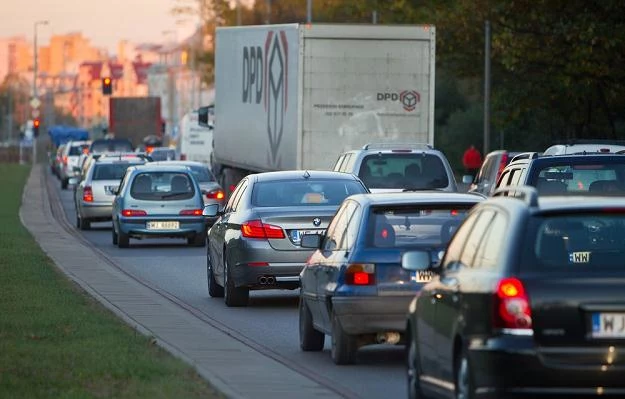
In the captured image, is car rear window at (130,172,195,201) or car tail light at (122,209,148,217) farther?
car rear window at (130,172,195,201)

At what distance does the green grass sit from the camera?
11953mm

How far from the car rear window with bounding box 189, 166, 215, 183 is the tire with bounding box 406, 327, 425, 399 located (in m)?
28.1

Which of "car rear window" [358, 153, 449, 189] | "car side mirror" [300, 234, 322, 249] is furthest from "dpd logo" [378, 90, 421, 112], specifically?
"car side mirror" [300, 234, 322, 249]

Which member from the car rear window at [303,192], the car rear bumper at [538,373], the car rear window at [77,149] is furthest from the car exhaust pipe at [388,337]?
the car rear window at [77,149]

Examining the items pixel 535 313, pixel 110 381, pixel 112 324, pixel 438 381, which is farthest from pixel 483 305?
pixel 112 324

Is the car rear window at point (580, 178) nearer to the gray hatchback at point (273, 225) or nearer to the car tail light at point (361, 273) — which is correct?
the gray hatchback at point (273, 225)

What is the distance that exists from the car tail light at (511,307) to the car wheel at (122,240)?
24622 mm

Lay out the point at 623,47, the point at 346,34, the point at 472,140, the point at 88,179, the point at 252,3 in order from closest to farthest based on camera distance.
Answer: the point at 346,34 → the point at 623,47 → the point at 88,179 → the point at 472,140 → the point at 252,3

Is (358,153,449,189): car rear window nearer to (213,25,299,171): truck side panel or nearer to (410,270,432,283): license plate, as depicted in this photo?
(213,25,299,171): truck side panel

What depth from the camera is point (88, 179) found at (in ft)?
135

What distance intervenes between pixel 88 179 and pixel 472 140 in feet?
106

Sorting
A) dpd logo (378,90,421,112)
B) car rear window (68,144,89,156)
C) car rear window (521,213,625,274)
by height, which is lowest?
car rear window (68,144,89,156)

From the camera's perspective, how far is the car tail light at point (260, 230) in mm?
19891

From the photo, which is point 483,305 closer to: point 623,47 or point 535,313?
point 535,313
